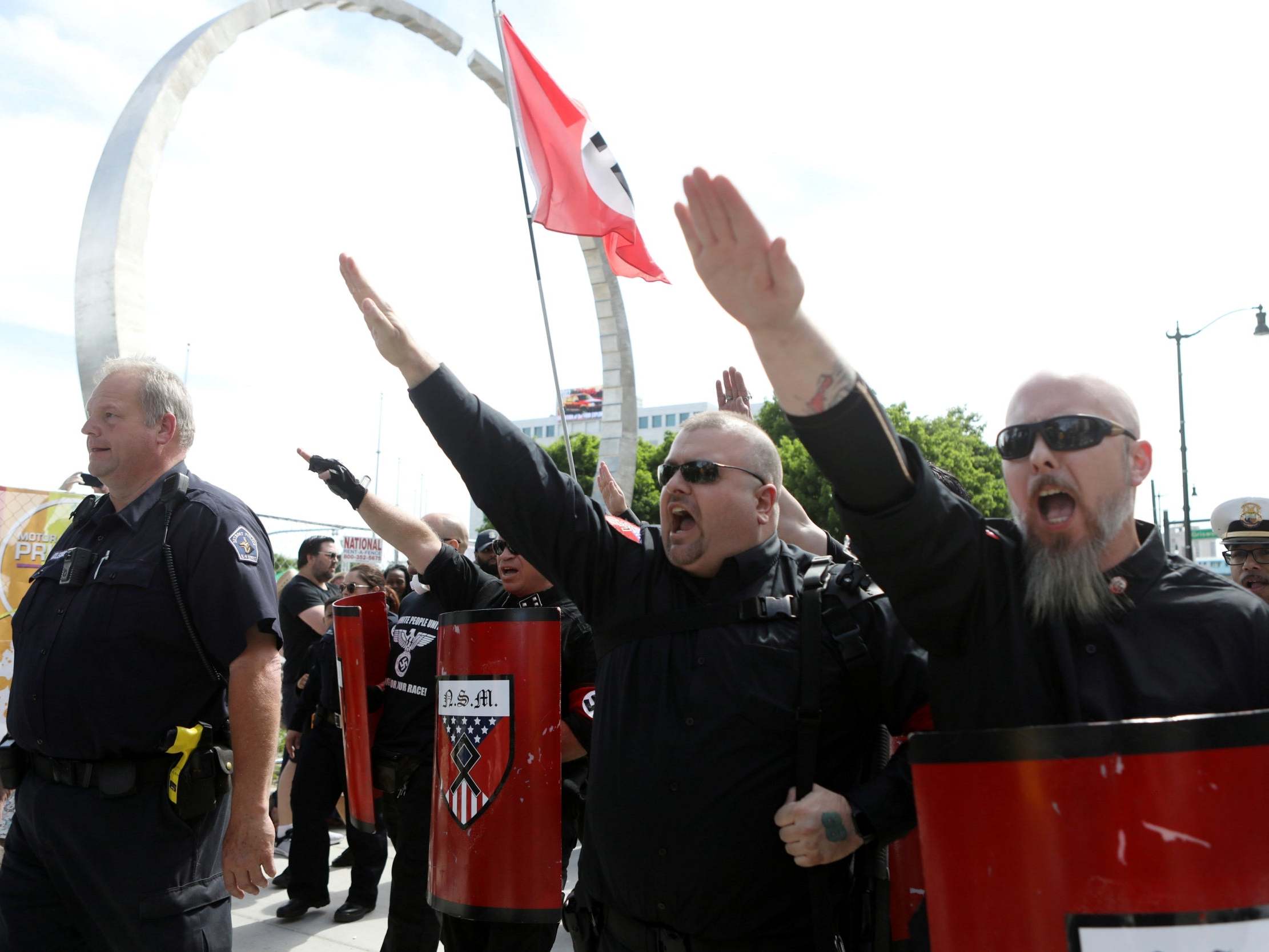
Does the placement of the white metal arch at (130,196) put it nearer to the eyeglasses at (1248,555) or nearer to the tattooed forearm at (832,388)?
the tattooed forearm at (832,388)

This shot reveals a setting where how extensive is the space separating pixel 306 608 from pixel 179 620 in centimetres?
445

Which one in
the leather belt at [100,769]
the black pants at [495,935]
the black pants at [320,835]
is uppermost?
the leather belt at [100,769]

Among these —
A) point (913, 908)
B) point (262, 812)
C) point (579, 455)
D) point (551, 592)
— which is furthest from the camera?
point (579, 455)

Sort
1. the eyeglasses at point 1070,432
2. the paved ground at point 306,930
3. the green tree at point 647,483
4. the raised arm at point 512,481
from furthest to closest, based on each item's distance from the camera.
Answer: the green tree at point 647,483 → the paved ground at point 306,930 → the raised arm at point 512,481 → the eyeglasses at point 1070,432

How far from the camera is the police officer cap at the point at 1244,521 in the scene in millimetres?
→ 4773

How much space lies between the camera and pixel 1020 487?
1818 millimetres

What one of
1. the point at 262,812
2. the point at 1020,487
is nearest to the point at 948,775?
the point at 1020,487

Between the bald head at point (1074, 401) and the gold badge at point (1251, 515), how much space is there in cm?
361

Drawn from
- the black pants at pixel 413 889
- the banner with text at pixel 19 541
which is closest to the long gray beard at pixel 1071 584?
the black pants at pixel 413 889

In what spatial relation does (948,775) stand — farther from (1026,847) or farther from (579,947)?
(579,947)

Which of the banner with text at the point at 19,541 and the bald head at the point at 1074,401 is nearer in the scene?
the bald head at the point at 1074,401

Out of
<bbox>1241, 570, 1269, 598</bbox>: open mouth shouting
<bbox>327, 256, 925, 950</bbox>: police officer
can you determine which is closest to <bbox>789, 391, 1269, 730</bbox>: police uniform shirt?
<bbox>327, 256, 925, 950</bbox>: police officer

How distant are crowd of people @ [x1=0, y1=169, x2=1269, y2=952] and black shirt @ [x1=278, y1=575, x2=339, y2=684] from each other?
403cm

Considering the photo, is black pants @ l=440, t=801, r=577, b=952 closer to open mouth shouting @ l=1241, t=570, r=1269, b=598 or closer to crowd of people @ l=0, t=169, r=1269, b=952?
crowd of people @ l=0, t=169, r=1269, b=952
